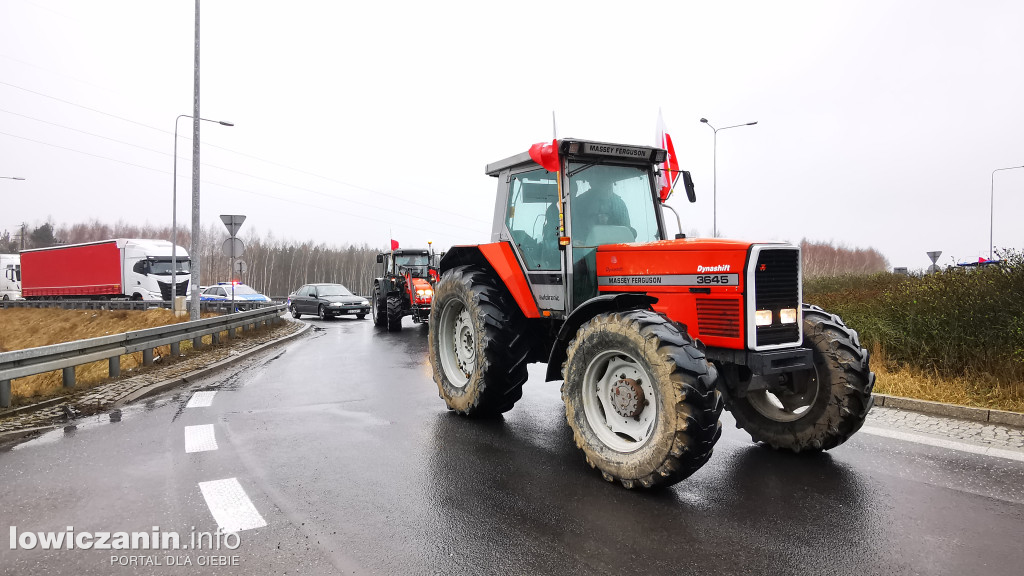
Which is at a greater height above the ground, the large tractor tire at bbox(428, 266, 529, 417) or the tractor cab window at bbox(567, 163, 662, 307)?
the tractor cab window at bbox(567, 163, 662, 307)

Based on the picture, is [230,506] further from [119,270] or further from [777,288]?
[119,270]

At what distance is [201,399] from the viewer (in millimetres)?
7453

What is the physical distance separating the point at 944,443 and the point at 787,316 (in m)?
2.19

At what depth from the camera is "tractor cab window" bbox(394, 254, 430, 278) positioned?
63.0ft

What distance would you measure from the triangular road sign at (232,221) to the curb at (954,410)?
15.4 m

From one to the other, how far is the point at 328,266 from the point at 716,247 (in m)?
83.3

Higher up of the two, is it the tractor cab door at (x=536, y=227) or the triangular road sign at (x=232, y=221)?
the triangular road sign at (x=232, y=221)

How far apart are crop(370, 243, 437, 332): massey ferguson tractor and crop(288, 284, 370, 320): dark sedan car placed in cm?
504

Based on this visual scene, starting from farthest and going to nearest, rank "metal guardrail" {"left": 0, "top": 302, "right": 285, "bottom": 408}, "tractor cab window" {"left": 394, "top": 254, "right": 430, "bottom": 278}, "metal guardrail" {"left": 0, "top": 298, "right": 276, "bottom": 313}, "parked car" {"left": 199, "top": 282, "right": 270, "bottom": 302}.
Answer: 1. "parked car" {"left": 199, "top": 282, "right": 270, "bottom": 302}
2. "metal guardrail" {"left": 0, "top": 298, "right": 276, "bottom": 313}
3. "tractor cab window" {"left": 394, "top": 254, "right": 430, "bottom": 278}
4. "metal guardrail" {"left": 0, "top": 302, "right": 285, "bottom": 408}

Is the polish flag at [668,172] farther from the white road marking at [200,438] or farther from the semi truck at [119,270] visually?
the semi truck at [119,270]

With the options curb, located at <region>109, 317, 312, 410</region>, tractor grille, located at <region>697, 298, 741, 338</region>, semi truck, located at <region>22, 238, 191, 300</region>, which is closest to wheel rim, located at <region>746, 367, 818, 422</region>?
tractor grille, located at <region>697, 298, 741, 338</region>

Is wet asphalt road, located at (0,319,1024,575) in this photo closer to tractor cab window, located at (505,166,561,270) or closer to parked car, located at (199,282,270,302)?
tractor cab window, located at (505,166,561,270)

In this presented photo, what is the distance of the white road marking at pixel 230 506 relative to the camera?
11.9 ft

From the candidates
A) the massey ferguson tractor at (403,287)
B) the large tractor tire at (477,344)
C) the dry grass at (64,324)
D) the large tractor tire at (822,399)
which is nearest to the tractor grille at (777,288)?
the large tractor tire at (822,399)
